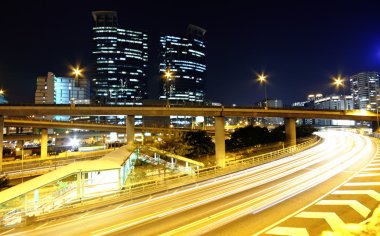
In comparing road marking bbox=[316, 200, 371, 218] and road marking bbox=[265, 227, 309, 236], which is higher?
road marking bbox=[316, 200, 371, 218]

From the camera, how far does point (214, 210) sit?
57.1 ft

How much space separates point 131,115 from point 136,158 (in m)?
23.6

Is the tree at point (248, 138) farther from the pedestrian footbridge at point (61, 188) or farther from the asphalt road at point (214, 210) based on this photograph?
the pedestrian footbridge at point (61, 188)

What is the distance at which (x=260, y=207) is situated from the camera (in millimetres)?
17359

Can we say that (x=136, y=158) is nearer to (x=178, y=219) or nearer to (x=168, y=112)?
(x=168, y=112)

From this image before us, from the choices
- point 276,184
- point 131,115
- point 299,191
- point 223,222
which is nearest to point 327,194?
point 299,191

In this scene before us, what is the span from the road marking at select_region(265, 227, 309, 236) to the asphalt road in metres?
0.09

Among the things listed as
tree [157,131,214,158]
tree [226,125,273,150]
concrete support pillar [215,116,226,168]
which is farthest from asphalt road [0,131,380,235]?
tree [226,125,273,150]

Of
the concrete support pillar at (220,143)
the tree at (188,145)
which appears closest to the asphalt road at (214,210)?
the tree at (188,145)

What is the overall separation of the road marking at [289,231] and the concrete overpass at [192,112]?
Result: 34.6m

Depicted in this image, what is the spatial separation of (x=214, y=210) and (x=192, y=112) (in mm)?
45595

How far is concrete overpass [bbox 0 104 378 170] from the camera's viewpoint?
55.2m

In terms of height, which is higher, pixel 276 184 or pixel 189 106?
pixel 189 106

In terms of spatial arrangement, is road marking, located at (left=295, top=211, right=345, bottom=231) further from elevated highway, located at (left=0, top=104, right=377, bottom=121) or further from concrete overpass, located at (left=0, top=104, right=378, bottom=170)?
elevated highway, located at (left=0, top=104, right=377, bottom=121)
